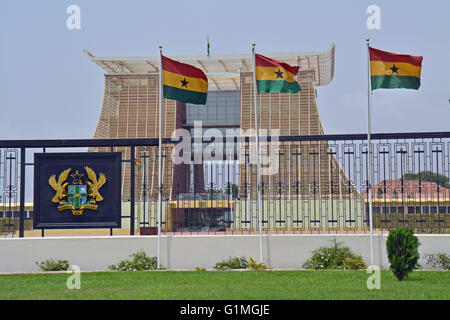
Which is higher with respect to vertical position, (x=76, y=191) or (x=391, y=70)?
(x=391, y=70)

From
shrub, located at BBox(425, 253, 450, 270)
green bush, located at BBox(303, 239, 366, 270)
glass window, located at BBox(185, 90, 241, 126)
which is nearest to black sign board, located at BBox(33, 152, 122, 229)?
green bush, located at BBox(303, 239, 366, 270)

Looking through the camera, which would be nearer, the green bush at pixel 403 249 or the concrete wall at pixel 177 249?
the green bush at pixel 403 249

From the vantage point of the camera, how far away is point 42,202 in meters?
14.9

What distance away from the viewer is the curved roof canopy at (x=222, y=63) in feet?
197

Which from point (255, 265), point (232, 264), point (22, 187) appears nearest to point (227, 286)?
point (255, 265)

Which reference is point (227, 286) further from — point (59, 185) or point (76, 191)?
point (59, 185)

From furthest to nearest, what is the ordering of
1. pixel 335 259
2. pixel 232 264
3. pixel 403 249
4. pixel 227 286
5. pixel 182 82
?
1. pixel 182 82
2. pixel 232 264
3. pixel 335 259
4. pixel 403 249
5. pixel 227 286

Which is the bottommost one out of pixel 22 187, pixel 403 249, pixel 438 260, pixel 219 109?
pixel 438 260

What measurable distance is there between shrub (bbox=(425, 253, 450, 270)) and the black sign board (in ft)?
25.0

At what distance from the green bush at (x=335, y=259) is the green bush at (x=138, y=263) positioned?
3668mm

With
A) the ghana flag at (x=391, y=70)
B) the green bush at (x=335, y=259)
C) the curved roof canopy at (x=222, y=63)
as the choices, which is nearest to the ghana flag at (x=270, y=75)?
A: the ghana flag at (x=391, y=70)

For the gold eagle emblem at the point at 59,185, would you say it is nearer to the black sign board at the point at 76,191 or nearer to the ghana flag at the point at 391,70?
the black sign board at the point at 76,191

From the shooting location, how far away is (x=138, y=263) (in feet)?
46.2

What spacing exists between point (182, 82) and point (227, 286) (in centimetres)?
591
